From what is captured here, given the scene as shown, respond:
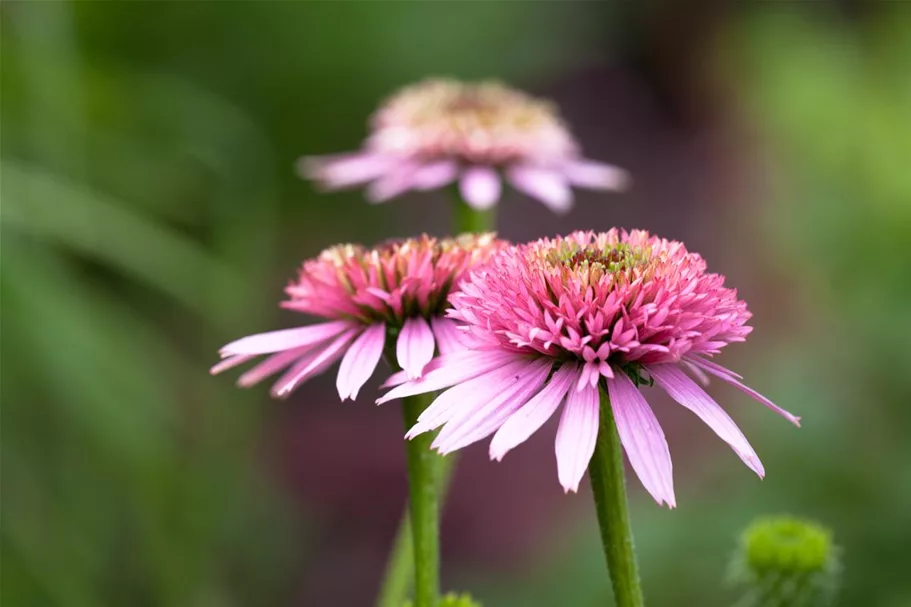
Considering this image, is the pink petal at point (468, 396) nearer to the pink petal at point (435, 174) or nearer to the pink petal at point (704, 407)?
the pink petal at point (704, 407)

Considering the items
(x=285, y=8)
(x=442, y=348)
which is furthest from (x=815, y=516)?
(x=285, y=8)

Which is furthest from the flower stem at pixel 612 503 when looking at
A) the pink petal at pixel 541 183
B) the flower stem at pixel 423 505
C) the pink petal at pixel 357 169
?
the pink petal at pixel 357 169

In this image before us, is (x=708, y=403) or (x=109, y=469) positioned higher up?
(x=109, y=469)

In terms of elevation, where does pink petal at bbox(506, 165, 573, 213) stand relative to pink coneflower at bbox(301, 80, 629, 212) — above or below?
below

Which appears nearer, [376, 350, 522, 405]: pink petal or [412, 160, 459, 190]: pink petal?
[376, 350, 522, 405]: pink petal

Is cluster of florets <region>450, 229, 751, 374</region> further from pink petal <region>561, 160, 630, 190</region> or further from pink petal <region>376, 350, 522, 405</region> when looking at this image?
pink petal <region>561, 160, 630, 190</region>

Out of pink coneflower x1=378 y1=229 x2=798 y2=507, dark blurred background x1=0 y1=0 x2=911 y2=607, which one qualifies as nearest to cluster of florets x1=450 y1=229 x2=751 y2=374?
pink coneflower x1=378 y1=229 x2=798 y2=507

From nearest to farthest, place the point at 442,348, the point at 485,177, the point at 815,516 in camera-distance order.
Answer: the point at 442,348
the point at 485,177
the point at 815,516

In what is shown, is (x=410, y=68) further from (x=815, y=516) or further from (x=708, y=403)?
(x=708, y=403)
